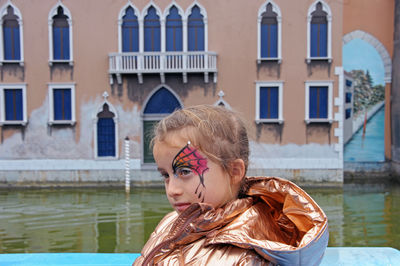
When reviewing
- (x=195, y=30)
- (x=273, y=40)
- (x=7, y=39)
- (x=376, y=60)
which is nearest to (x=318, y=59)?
(x=273, y=40)

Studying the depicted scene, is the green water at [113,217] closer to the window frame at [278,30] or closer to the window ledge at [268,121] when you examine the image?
the window ledge at [268,121]

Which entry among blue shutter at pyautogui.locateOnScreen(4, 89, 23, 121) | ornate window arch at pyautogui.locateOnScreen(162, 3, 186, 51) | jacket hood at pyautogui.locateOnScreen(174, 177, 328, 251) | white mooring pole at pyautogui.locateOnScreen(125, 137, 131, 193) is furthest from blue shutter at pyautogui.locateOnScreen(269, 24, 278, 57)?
jacket hood at pyautogui.locateOnScreen(174, 177, 328, 251)

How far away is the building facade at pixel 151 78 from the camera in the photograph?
11.0 meters

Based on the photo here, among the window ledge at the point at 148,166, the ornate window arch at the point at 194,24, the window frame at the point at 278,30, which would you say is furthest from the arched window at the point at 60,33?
the window frame at the point at 278,30

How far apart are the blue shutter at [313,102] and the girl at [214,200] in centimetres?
1004

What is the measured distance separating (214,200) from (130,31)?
34.1ft

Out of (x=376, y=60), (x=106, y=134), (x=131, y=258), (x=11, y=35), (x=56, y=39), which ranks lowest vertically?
(x=131, y=258)

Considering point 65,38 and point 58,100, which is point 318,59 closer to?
point 65,38

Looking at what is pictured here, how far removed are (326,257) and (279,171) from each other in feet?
27.9

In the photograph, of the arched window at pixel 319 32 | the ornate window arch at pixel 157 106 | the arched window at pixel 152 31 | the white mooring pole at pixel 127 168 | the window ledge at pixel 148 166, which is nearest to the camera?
the white mooring pole at pixel 127 168

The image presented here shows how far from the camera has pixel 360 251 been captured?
9.04 ft

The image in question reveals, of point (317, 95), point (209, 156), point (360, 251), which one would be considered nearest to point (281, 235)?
point (209, 156)

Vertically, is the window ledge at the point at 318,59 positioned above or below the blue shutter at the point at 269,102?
above

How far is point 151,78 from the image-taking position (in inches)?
445
